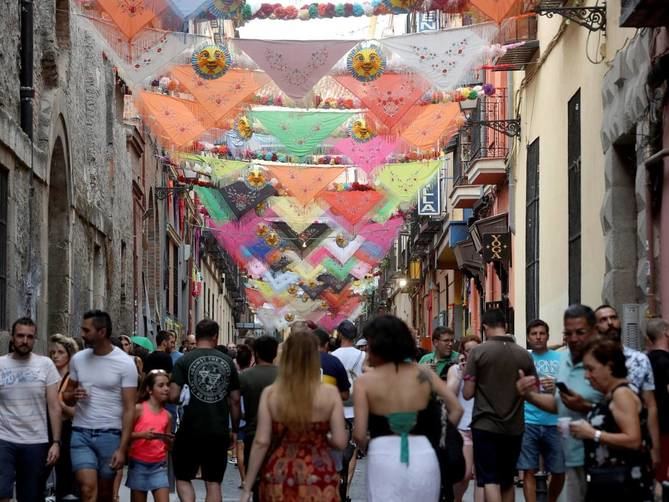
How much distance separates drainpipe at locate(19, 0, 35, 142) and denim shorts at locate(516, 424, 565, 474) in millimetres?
8202

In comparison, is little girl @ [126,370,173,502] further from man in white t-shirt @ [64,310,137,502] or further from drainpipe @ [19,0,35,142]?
drainpipe @ [19,0,35,142]

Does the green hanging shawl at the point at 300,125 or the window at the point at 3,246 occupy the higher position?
the green hanging shawl at the point at 300,125

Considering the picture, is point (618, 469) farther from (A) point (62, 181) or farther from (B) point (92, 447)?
(A) point (62, 181)

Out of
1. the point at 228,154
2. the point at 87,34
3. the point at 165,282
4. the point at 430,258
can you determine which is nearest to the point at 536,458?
the point at 87,34

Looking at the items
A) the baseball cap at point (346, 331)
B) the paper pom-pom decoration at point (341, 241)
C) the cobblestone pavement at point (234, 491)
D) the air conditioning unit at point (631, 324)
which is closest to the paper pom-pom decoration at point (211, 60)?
the cobblestone pavement at point (234, 491)

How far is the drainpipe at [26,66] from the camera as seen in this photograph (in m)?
17.2

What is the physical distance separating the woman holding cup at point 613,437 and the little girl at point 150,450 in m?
4.25

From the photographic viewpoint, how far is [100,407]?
10.6m

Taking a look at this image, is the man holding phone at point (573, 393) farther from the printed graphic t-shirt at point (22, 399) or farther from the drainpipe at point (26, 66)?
the drainpipe at point (26, 66)

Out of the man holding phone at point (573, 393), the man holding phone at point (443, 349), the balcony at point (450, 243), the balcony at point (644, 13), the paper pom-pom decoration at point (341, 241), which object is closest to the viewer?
the man holding phone at point (573, 393)

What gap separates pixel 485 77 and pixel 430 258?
51.6ft

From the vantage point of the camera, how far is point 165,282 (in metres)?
39.3

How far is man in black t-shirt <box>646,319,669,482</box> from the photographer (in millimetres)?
9430

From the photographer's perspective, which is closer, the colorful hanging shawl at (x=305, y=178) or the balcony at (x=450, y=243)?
the colorful hanging shawl at (x=305, y=178)
